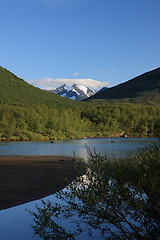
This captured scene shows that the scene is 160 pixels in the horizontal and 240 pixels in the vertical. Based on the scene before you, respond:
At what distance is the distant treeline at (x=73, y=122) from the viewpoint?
10619 centimetres

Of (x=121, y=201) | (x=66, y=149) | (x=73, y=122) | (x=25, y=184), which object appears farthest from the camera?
(x=73, y=122)

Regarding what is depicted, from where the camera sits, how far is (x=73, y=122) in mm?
132125

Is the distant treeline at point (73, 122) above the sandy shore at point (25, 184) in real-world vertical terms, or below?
above

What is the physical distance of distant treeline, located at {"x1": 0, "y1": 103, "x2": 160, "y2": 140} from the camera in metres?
106

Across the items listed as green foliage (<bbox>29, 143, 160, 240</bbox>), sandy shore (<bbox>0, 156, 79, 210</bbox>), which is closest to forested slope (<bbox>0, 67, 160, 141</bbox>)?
sandy shore (<bbox>0, 156, 79, 210</bbox>)

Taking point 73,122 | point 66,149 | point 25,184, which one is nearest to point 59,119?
point 73,122

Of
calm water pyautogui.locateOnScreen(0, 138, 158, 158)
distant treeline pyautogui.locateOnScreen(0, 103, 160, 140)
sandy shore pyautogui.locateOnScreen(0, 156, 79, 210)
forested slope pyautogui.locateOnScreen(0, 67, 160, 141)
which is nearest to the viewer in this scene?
sandy shore pyautogui.locateOnScreen(0, 156, 79, 210)

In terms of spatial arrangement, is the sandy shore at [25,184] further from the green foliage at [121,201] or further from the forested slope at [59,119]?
Result: the forested slope at [59,119]

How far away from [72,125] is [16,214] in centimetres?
11370

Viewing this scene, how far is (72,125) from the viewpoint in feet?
424

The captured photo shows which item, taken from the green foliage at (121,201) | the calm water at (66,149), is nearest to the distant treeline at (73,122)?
the calm water at (66,149)

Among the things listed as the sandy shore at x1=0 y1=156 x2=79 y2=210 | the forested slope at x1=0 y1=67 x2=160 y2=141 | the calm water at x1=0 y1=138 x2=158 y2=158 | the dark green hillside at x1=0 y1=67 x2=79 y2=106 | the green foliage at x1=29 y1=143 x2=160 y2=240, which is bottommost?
the calm water at x1=0 y1=138 x2=158 y2=158

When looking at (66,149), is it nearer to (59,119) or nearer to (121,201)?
(121,201)

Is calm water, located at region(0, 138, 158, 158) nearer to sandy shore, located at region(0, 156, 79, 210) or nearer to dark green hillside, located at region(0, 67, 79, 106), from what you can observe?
sandy shore, located at region(0, 156, 79, 210)
